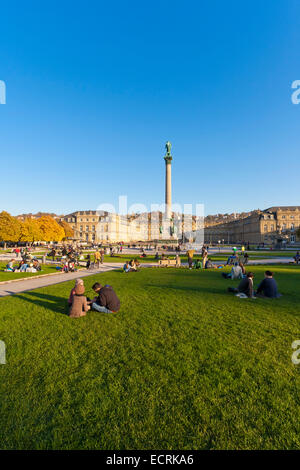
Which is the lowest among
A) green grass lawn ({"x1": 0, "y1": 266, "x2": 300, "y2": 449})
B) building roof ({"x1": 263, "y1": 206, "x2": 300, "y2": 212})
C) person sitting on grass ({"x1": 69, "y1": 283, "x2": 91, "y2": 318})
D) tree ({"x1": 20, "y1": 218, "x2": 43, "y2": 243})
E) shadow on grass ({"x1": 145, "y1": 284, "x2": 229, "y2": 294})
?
shadow on grass ({"x1": 145, "y1": 284, "x2": 229, "y2": 294})

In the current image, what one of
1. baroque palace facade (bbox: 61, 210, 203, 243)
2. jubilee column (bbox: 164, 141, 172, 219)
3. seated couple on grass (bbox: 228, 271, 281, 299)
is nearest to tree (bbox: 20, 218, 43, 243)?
baroque palace facade (bbox: 61, 210, 203, 243)

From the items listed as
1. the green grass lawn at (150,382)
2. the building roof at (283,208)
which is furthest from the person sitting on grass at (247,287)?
the building roof at (283,208)

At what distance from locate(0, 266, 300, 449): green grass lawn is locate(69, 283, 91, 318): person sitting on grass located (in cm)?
27

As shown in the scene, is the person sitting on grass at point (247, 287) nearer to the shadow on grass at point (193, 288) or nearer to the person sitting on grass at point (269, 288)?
the person sitting on grass at point (269, 288)

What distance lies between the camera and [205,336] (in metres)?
5.30

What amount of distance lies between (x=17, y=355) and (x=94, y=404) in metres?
2.27

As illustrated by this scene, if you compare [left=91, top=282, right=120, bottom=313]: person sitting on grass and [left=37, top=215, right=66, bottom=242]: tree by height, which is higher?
[left=37, top=215, right=66, bottom=242]: tree

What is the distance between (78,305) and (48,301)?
253 centimetres

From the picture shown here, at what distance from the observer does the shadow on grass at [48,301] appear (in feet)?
25.2

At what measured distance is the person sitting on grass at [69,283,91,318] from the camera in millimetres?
6828

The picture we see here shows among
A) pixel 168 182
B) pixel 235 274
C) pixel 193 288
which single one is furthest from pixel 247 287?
pixel 168 182

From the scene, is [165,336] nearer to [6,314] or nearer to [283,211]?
[6,314]

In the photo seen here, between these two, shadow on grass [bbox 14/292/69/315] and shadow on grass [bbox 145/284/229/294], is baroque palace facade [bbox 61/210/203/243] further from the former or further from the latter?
shadow on grass [bbox 14/292/69/315]

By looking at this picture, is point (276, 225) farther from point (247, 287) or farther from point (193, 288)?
point (247, 287)
